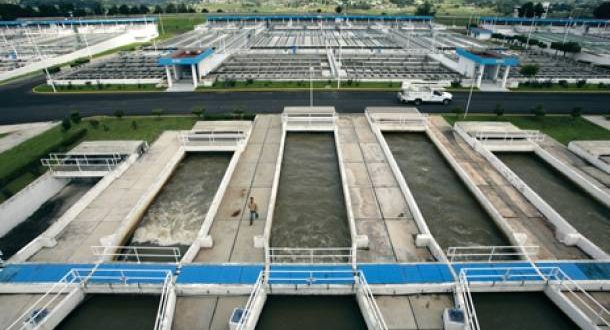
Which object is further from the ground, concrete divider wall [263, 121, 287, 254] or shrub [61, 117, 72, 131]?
shrub [61, 117, 72, 131]

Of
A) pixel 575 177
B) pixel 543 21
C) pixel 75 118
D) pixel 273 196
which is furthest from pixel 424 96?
pixel 543 21

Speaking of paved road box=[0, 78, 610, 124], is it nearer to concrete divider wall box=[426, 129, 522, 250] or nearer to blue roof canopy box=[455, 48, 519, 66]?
blue roof canopy box=[455, 48, 519, 66]

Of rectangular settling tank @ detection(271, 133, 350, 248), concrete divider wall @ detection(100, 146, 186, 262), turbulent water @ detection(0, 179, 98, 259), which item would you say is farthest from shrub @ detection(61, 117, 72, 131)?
rectangular settling tank @ detection(271, 133, 350, 248)

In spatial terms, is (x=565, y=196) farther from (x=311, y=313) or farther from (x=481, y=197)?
(x=311, y=313)

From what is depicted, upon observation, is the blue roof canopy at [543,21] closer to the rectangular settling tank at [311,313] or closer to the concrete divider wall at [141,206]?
the concrete divider wall at [141,206]

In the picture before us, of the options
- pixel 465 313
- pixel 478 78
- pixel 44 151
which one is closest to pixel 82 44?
pixel 44 151

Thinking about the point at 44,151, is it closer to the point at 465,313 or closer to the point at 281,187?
the point at 281,187

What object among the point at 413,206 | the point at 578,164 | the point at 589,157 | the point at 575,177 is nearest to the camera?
the point at 413,206
